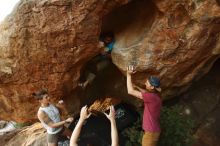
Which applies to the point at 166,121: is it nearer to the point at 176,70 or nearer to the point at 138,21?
the point at 176,70

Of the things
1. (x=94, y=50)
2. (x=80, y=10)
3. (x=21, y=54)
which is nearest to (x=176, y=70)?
(x=94, y=50)

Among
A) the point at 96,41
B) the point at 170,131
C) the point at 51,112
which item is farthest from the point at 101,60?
the point at 170,131

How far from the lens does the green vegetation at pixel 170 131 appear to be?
919cm

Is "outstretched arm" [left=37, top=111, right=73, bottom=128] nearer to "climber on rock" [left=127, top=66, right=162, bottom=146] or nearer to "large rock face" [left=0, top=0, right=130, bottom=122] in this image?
"large rock face" [left=0, top=0, right=130, bottom=122]

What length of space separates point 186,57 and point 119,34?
178 cm

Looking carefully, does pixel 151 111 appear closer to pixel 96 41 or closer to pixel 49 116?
pixel 49 116

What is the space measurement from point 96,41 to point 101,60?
1.49 metres

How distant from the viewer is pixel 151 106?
8.09 metres

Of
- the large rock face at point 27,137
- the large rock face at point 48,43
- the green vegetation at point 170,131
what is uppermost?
the large rock face at point 48,43

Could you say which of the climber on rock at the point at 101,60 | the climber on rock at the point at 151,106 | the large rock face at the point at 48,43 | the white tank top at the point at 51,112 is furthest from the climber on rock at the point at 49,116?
the climber on rock at the point at 101,60

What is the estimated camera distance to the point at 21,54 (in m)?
9.72

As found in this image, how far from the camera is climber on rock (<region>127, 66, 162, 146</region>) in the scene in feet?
26.2

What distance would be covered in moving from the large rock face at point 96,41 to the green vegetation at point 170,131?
1.13m

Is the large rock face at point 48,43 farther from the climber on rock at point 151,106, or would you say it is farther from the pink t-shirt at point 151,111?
the pink t-shirt at point 151,111
